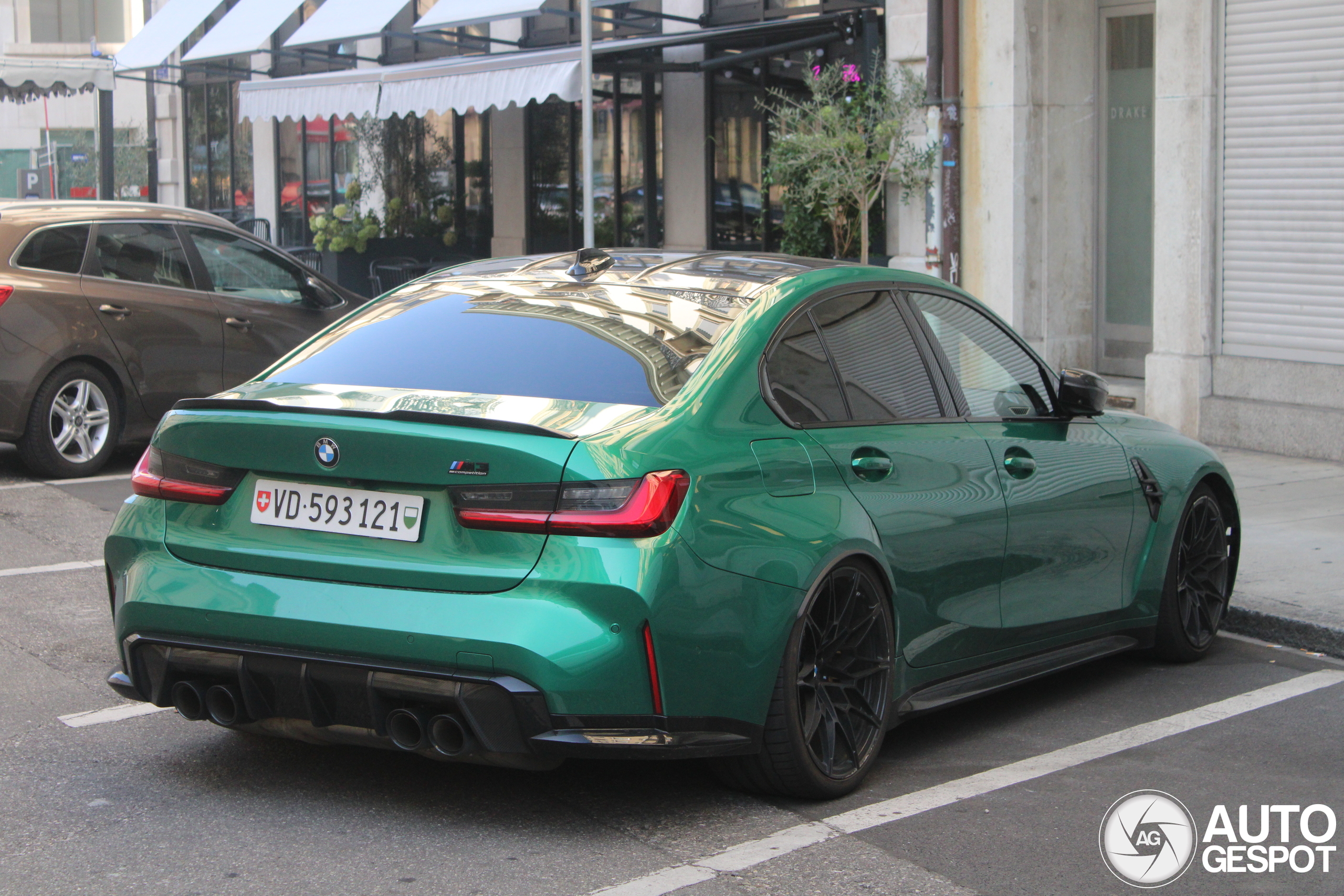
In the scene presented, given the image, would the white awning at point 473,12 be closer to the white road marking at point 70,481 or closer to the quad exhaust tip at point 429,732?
the white road marking at point 70,481

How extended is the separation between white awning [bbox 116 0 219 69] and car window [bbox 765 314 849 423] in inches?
832

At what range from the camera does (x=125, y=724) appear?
5.16 m

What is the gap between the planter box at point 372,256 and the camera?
2192 cm

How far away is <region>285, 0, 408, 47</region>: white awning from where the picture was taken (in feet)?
62.1

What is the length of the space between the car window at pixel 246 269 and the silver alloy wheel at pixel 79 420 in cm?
112

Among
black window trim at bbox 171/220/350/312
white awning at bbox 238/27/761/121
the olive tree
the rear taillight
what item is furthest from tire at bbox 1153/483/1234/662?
white awning at bbox 238/27/761/121

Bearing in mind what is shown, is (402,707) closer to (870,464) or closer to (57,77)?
(870,464)

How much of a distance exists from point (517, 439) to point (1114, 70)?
10.6 metres

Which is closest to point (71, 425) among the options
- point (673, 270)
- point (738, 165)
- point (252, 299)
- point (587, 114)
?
point (252, 299)

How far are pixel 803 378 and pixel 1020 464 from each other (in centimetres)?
106

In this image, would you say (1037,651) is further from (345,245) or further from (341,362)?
(345,245)

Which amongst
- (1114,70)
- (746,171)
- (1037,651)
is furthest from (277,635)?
(746,171)

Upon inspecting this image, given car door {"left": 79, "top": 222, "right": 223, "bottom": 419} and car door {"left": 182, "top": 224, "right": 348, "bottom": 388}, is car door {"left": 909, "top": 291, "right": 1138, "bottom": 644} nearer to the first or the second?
car door {"left": 79, "top": 222, "right": 223, "bottom": 419}

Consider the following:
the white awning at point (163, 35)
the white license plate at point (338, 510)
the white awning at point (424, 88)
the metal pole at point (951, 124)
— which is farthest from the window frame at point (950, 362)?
the white awning at point (163, 35)
